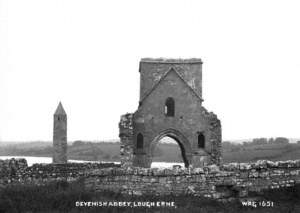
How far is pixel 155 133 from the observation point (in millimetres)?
30984

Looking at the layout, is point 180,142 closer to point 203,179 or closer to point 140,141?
point 140,141

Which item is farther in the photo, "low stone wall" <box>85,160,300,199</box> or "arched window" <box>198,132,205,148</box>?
"arched window" <box>198,132,205,148</box>

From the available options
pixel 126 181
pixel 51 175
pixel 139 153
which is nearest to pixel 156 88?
pixel 139 153

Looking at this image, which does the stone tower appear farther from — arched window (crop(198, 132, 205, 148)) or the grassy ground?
the grassy ground

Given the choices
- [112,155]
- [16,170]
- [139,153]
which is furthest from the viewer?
[112,155]

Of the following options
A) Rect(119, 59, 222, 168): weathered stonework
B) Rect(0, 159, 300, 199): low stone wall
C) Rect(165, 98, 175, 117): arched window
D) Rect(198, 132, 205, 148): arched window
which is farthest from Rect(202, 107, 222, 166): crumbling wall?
Rect(0, 159, 300, 199): low stone wall

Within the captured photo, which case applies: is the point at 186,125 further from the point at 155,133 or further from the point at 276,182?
the point at 276,182

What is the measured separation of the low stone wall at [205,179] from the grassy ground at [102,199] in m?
0.53

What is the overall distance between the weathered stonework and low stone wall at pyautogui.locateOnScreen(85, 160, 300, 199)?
1398 centimetres

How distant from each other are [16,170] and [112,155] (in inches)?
2076

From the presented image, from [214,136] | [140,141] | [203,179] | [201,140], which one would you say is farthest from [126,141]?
[203,179]

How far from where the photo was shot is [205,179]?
15.9m

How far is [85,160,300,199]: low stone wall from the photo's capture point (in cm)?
1591

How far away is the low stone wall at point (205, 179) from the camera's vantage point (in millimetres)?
A: 15914
